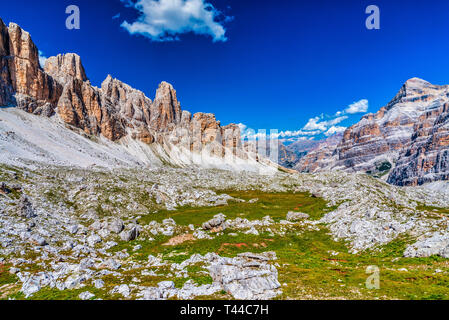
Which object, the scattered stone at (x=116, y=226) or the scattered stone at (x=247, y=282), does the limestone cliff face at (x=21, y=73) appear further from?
the scattered stone at (x=247, y=282)

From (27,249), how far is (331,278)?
40222mm

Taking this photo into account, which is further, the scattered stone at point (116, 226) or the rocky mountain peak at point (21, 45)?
the rocky mountain peak at point (21, 45)

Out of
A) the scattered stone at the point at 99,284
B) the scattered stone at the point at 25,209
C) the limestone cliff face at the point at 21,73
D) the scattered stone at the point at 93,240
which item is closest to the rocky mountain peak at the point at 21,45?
the limestone cliff face at the point at 21,73

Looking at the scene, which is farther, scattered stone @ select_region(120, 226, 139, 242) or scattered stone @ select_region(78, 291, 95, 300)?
scattered stone @ select_region(120, 226, 139, 242)

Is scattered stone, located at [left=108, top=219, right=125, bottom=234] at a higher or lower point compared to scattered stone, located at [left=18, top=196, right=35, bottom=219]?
lower

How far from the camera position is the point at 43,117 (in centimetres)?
17812

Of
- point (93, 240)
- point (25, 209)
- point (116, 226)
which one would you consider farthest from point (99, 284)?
point (25, 209)

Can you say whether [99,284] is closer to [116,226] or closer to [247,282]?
[247,282]

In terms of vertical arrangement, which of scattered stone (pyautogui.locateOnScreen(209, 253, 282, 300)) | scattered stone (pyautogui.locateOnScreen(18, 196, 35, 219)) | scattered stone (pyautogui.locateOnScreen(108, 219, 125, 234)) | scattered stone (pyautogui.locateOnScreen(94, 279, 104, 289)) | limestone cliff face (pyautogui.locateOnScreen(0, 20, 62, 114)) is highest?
limestone cliff face (pyautogui.locateOnScreen(0, 20, 62, 114))

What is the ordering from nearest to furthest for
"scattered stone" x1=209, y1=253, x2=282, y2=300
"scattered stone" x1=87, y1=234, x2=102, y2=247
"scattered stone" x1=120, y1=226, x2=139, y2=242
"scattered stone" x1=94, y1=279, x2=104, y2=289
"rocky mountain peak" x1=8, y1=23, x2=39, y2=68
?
"scattered stone" x1=209, y1=253, x2=282, y2=300 → "scattered stone" x1=94, y1=279, x2=104, y2=289 → "scattered stone" x1=87, y1=234, x2=102, y2=247 → "scattered stone" x1=120, y1=226, x2=139, y2=242 → "rocky mountain peak" x1=8, y1=23, x2=39, y2=68

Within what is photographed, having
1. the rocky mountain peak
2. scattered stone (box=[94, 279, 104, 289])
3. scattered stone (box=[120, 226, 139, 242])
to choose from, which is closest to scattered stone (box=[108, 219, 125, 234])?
scattered stone (box=[120, 226, 139, 242])

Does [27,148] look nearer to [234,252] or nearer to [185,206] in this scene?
[185,206]

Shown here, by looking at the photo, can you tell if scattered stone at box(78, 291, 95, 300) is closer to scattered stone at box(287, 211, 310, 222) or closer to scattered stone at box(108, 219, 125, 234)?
scattered stone at box(108, 219, 125, 234)
